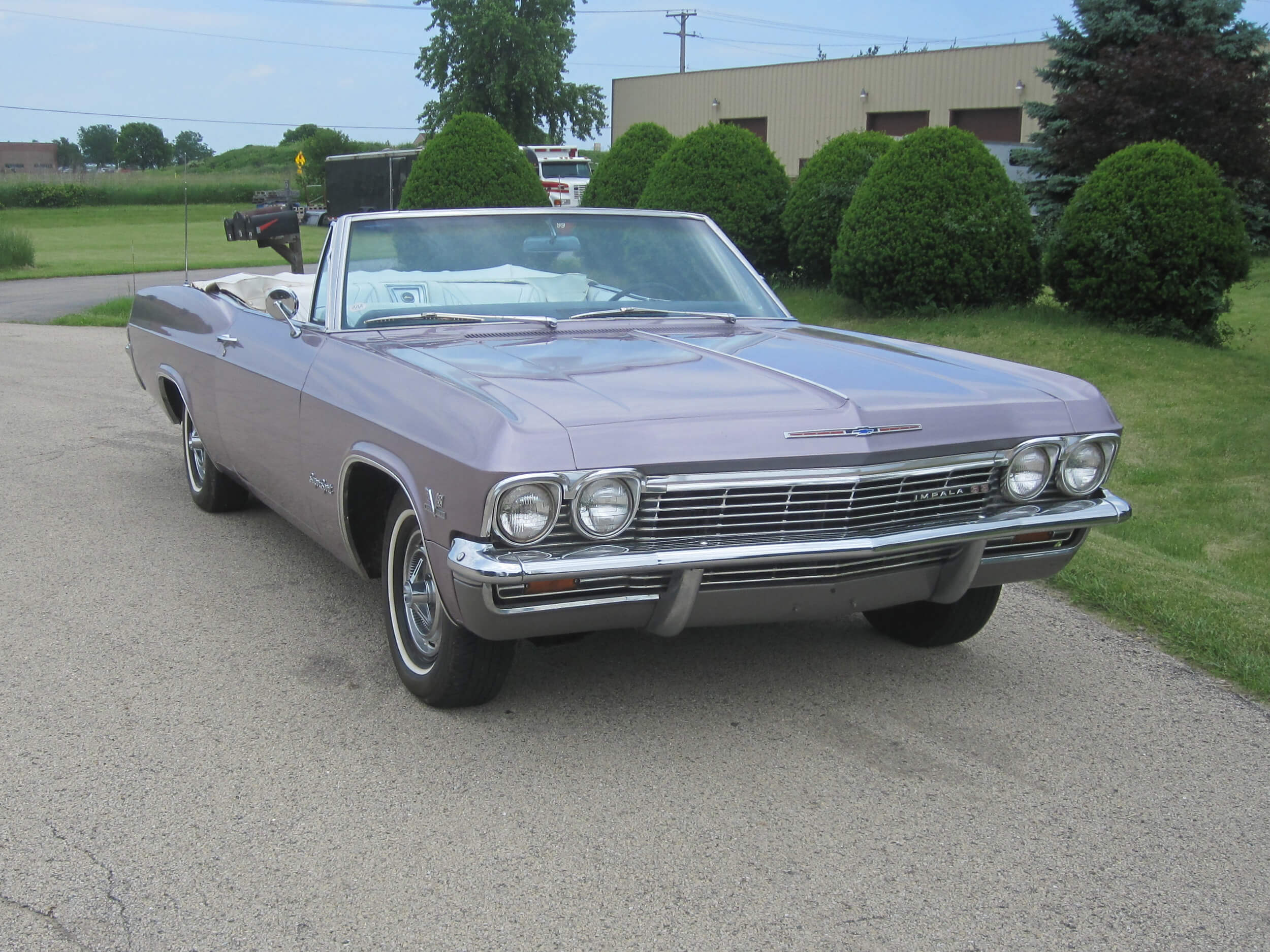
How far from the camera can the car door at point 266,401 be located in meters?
4.32

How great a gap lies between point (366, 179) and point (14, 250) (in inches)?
399

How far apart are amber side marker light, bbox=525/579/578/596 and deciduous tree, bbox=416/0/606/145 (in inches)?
2097

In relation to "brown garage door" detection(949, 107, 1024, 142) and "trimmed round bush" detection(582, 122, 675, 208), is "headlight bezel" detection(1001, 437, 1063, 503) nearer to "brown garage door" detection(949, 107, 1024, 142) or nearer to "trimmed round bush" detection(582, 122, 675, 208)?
"trimmed round bush" detection(582, 122, 675, 208)

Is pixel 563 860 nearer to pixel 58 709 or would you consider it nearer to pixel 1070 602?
pixel 58 709

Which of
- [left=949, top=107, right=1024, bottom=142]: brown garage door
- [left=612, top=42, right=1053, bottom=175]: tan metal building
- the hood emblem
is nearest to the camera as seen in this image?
the hood emblem

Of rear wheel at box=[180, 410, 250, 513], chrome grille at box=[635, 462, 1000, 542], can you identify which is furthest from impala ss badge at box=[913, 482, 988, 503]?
rear wheel at box=[180, 410, 250, 513]

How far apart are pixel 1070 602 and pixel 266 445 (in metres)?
3.19

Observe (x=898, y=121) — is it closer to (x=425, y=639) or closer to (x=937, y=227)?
(x=937, y=227)

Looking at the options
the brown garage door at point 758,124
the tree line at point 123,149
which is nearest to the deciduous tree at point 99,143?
the tree line at point 123,149

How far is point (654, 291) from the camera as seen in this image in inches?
187

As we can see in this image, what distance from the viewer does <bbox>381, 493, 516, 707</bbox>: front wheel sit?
138 inches

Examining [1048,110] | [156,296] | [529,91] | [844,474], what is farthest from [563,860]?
[529,91]

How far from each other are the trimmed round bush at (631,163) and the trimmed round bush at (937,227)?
192 inches

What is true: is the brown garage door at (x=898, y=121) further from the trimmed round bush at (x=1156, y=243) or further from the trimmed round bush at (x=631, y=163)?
the trimmed round bush at (x=1156, y=243)
